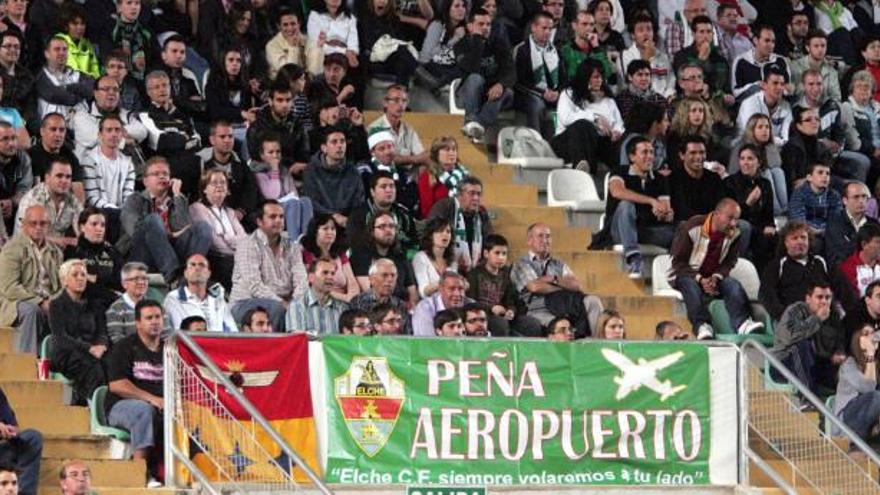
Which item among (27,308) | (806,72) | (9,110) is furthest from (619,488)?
(806,72)

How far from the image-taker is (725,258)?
23.6 meters

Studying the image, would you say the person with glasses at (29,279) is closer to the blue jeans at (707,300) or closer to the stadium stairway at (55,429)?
the stadium stairway at (55,429)

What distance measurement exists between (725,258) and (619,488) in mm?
3877

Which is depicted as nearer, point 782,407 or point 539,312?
point 782,407

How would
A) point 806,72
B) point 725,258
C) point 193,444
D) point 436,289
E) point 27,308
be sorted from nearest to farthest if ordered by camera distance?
point 193,444, point 27,308, point 436,289, point 725,258, point 806,72

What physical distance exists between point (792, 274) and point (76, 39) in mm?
6384

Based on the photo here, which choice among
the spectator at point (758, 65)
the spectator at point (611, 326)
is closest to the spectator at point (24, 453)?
the spectator at point (611, 326)

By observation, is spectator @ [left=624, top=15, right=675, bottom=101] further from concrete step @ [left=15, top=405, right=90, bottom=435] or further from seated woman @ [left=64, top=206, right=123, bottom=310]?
concrete step @ [left=15, top=405, right=90, bottom=435]

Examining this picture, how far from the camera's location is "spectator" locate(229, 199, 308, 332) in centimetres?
2127

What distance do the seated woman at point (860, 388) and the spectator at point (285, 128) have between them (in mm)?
4918

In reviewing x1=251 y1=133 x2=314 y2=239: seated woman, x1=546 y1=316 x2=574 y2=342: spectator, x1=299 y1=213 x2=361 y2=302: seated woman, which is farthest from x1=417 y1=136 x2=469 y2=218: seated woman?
x1=546 y1=316 x2=574 y2=342: spectator

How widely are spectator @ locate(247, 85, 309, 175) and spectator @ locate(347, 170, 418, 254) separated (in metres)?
0.80

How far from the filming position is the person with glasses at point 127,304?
20.2 meters

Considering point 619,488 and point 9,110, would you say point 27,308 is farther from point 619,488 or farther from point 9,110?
point 619,488
